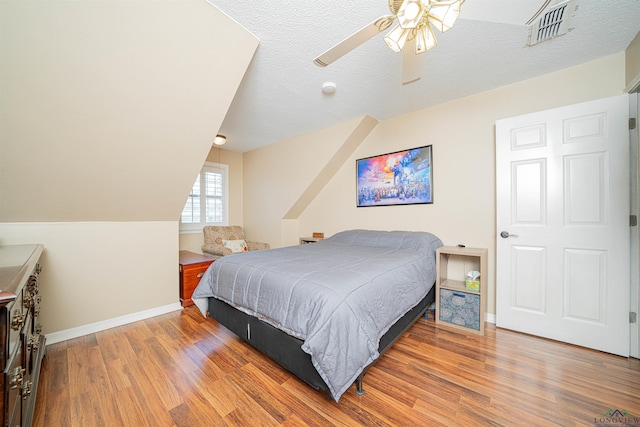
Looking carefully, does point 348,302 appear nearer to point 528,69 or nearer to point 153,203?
point 153,203

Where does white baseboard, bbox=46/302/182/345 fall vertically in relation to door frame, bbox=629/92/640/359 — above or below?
below

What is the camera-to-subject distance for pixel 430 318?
2.63 m

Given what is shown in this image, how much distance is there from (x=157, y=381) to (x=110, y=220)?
1.78 m

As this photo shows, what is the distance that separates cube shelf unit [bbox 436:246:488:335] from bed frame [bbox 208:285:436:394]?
1.18 feet

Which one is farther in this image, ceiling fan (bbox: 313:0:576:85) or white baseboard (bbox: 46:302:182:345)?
white baseboard (bbox: 46:302:182:345)

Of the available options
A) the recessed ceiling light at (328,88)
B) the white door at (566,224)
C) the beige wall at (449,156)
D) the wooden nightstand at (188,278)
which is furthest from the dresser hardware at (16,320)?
the white door at (566,224)

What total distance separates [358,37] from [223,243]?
3773 millimetres

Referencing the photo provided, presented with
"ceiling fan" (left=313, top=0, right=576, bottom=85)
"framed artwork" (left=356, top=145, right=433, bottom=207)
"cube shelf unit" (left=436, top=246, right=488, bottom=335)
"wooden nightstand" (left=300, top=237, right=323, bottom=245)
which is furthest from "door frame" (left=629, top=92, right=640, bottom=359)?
"wooden nightstand" (left=300, top=237, right=323, bottom=245)

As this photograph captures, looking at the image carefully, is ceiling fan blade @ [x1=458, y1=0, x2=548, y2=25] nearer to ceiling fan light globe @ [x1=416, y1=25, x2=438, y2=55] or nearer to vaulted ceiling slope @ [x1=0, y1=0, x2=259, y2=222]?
ceiling fan light globe @ [x1=416, y1=25, x2=438, y2=55]

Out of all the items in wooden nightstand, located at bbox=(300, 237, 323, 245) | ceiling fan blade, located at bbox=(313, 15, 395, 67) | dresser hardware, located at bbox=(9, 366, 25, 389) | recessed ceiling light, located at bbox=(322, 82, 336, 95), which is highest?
recessed ceiling light, located at bbox=(322, 82, 336, 95)

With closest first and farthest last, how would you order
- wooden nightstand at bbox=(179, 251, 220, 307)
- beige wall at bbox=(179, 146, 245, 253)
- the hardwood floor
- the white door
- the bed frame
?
the hardwood floor < the bed frame < the white door < wooden nightstand at bbox=(179, 251, 220, 307) < beige wall at bbox=(179, 146, 245, 253)

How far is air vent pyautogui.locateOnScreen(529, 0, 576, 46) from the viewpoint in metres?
1.51

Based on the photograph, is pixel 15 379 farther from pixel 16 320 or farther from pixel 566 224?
pixel 566 224

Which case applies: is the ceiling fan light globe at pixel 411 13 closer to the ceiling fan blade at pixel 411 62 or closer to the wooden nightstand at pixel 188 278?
the ceiling fan blade at pixel 411 62
